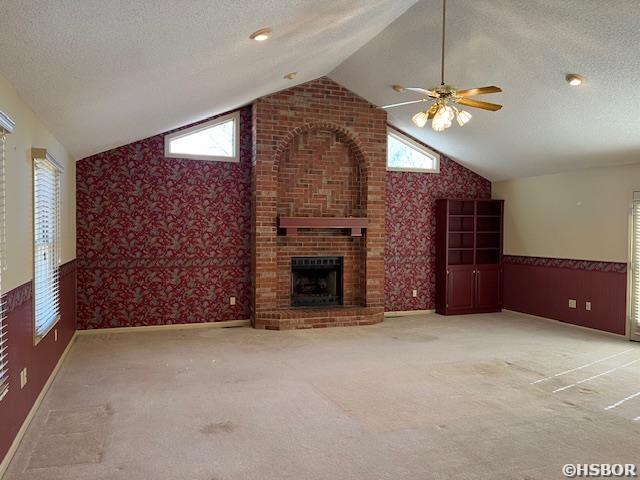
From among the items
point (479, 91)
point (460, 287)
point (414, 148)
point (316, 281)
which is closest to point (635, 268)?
point (460, 287)

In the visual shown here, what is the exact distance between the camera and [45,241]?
13.9ft

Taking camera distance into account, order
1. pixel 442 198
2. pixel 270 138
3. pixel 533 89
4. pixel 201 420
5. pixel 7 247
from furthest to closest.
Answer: pixel 442 198 → pixel 270 138 → pixel 533 89 → pixel 201 420 → pixel 7 247

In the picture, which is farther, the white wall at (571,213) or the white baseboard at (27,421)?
the white wall at (571,213)

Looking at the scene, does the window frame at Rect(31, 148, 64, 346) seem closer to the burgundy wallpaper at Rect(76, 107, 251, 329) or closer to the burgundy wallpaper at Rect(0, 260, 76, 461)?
the burgundy wallpaper at Rect(0, 260, 76, 461)

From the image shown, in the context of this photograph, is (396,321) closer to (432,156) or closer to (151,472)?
(432,156)

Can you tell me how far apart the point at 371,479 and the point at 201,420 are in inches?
55.3

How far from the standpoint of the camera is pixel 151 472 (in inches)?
109

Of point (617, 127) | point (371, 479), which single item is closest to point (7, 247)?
point (371, 479)

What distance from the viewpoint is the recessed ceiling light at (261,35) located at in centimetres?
362

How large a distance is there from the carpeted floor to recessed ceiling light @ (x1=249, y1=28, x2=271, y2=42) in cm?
285

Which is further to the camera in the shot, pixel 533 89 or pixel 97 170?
pixel 97 170

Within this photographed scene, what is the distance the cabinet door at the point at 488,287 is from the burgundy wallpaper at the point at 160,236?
382cm

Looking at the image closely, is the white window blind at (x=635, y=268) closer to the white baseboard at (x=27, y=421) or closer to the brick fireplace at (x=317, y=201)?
the brick fireplace at (x=317, y=201)

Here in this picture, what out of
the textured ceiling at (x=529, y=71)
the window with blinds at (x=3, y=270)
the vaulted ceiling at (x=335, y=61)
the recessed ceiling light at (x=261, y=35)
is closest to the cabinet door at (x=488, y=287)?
the textured ceiling at (x=529, y=71)
